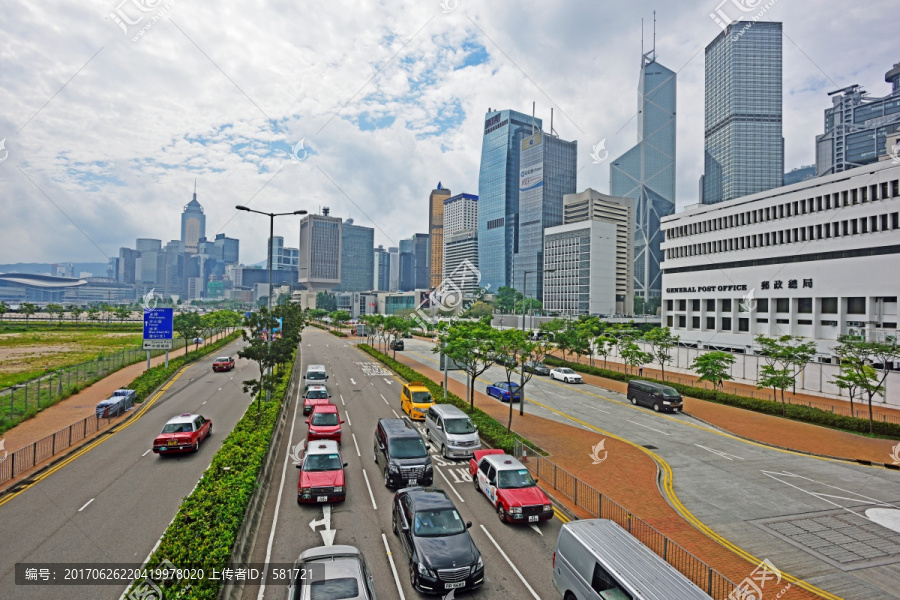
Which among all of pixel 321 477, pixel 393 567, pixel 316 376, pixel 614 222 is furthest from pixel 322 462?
pixel 614 222

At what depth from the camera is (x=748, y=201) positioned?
64.1 meters

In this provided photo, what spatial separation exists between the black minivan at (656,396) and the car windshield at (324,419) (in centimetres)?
2343

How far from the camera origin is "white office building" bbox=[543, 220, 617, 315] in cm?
15438

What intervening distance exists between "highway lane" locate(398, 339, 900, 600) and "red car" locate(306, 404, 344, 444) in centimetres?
1492

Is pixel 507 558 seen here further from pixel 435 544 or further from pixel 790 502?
pixel 790 502

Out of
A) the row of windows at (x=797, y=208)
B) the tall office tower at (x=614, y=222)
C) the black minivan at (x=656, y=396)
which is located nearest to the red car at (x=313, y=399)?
the black minivan at (x=656, y=396)

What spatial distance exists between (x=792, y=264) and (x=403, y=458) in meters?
60.3

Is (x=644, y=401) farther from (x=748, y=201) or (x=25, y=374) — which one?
(x=25, y=374)

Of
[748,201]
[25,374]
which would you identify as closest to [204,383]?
[25,374]

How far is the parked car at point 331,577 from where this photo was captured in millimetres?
8945

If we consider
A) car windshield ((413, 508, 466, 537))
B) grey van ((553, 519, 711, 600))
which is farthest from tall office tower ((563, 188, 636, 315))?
grey van ((553, 519, 711, 600))

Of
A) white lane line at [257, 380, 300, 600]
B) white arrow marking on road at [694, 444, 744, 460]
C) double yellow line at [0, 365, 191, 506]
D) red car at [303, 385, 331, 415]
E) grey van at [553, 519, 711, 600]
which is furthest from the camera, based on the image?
red car at [303, 385, 331, 415]

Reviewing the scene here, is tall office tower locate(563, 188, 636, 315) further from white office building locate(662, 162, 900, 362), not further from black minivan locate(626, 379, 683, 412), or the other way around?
black minivan locate(626, 379, 683, 412)

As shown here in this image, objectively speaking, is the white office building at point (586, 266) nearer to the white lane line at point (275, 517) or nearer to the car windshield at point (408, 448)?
the white lane line at point (275, 517)
